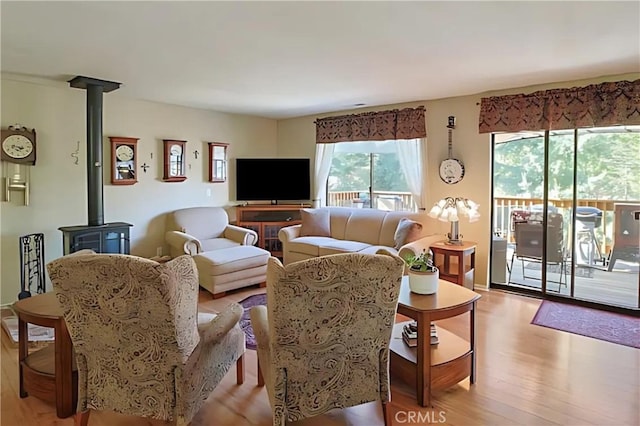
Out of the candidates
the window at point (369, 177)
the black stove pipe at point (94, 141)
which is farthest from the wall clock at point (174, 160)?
the window at point (369, 177)

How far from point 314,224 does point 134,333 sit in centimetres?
404

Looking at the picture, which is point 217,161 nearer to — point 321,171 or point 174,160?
point 174,160

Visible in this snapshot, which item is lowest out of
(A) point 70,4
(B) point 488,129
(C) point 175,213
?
(C) point 175,213

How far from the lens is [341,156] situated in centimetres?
673

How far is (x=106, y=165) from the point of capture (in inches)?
205

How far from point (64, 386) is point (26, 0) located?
2203mm

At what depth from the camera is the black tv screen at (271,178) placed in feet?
21.9

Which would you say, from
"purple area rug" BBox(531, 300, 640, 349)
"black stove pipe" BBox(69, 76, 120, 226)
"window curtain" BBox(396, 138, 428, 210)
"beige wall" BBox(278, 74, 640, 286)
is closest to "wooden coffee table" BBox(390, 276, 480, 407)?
"purple area rug" BBox(531, 300, 640, 349)

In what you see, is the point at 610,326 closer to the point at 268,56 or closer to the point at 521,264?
the point at 521,264

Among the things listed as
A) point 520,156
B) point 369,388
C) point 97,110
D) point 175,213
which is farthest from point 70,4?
point 520,156

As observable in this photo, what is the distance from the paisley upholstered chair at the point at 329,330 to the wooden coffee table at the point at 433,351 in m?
0.44

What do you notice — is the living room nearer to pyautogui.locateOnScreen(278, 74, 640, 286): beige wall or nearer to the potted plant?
pyautogui.locateOnScreen(278, 74, 640, 286): beige wall

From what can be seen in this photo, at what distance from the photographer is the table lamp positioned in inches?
191

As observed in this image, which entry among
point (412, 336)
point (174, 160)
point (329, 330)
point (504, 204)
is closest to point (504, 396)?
point (412, 336)
